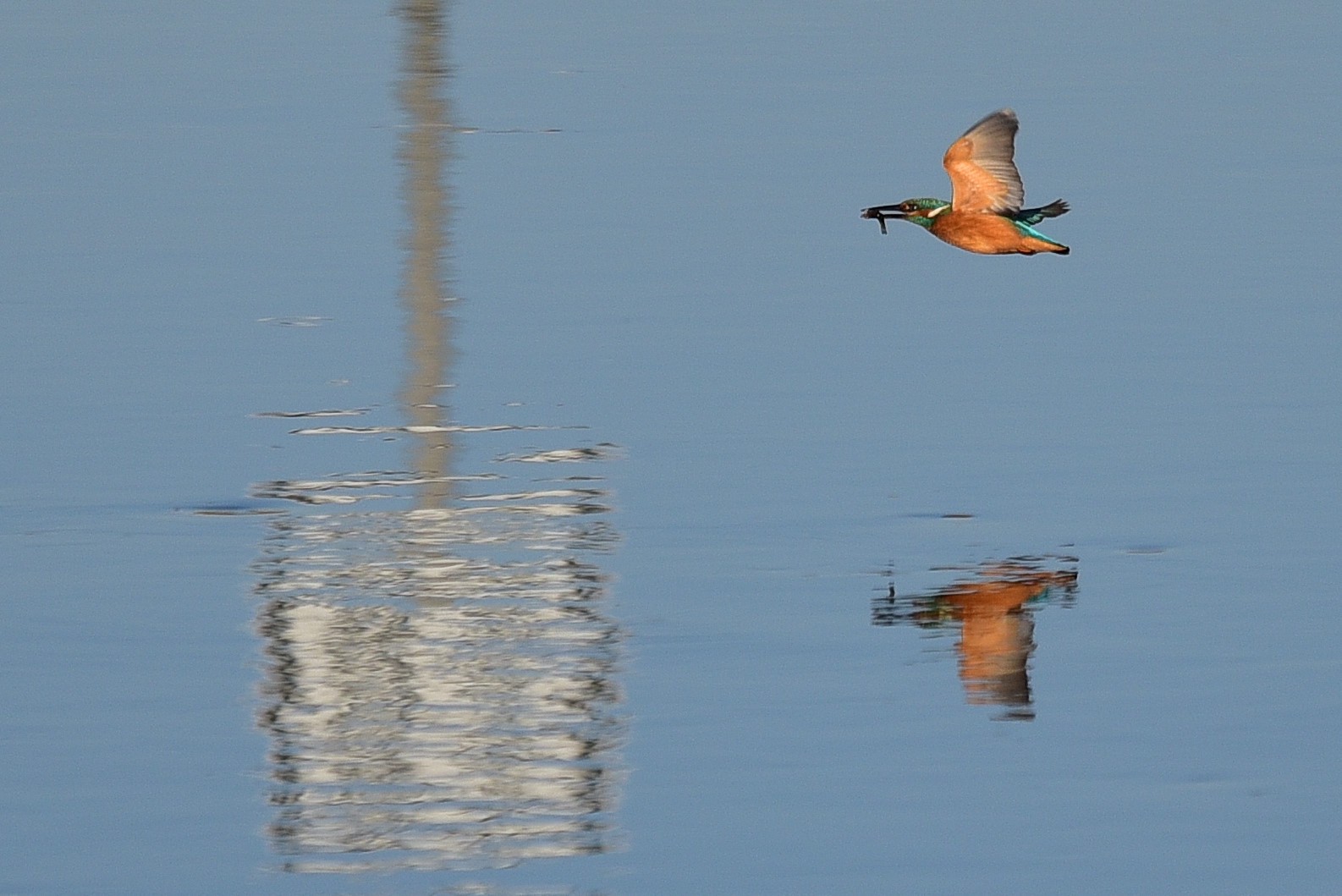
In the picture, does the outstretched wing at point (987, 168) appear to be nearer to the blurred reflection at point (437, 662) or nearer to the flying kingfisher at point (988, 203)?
the flying kingfisher at point (988, 203)

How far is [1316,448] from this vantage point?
8250 mm

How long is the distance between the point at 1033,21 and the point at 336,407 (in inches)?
323

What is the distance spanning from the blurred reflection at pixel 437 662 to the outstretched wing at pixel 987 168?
153cm

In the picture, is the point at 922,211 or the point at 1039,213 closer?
the point at 1039,213

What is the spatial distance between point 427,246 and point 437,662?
4338mm

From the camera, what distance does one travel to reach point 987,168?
28.7ft

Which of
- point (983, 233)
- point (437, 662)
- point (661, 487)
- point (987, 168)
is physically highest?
point (987, 168)

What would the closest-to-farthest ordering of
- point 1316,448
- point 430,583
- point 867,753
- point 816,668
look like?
point 867,753
point 816,668
point 430,583
point 1316,448

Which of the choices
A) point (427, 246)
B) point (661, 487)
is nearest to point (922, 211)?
point (661, 487)

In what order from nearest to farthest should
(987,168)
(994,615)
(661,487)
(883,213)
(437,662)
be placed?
(437,662) → (994,615) → (661,487) → (987,168) → (883,213)

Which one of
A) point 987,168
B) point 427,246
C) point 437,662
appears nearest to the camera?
point 437,662

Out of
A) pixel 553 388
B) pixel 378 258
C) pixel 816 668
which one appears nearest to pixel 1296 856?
pixel 816 668

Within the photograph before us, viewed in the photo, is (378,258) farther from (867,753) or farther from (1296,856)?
(1296,856)

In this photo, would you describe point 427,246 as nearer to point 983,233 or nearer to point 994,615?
point 983,233
